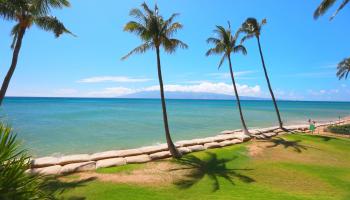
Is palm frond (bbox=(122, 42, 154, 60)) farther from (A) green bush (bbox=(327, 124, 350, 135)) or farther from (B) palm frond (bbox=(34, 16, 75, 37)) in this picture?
(A) green bush (bbox=(327, 124, 350, 135))

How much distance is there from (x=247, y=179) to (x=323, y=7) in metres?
12.2

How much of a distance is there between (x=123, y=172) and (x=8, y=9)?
31.3ft

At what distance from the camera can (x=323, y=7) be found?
14461mm

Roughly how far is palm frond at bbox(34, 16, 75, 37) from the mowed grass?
805cm

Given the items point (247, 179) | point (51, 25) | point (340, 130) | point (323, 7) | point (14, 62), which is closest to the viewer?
point (247, 179)

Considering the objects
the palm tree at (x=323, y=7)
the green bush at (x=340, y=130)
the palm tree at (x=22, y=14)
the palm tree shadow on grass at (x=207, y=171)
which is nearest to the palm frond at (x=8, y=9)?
the palm tree at (x=22, y=14)

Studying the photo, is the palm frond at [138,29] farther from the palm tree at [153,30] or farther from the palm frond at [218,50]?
the palm frond at [218,50]

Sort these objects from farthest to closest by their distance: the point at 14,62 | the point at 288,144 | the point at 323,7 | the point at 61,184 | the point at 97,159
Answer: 1. the point at 288,144
2. the point at 323,7
3. the point at 97,159
4. the point at 14,62
5. the point at 61,184

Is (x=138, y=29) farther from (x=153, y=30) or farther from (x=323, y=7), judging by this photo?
(x=323, y=7)

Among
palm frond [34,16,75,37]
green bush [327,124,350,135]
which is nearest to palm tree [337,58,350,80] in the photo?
green bush [327,124,350,135]

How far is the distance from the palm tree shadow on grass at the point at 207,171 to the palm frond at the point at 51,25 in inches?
392

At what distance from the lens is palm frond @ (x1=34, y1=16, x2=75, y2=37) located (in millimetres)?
12261

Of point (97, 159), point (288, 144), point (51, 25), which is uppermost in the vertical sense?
point (51, 25)

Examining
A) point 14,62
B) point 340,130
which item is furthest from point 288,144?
point 14,62
